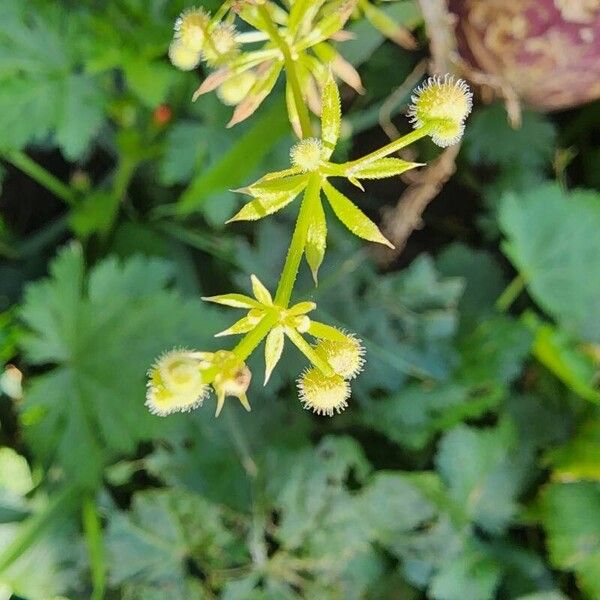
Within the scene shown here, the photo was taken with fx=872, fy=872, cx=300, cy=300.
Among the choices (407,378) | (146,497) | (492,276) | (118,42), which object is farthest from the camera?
(492,276)

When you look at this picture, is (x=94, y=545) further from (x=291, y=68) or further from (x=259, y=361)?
(x=291, y=68)

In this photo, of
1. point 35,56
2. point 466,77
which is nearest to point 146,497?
point 35,56

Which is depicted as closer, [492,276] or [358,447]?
[358,447]

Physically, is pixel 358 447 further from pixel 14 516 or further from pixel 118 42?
pixel 118 42

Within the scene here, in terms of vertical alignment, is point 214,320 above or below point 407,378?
above

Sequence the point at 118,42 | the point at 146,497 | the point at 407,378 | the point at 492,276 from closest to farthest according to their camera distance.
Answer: the point at 118,42
the point at 146,497
the point at 407,378
the point at 492,276
